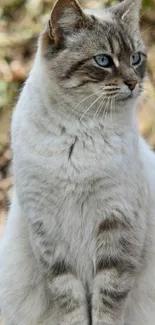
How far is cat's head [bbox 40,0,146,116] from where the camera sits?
2545 mm

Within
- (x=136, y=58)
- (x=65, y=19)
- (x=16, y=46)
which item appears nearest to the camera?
(x=65, y=19)

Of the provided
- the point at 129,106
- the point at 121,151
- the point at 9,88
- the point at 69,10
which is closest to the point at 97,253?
the point at 121,151

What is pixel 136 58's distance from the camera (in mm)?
2666

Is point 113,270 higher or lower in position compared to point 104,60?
lower

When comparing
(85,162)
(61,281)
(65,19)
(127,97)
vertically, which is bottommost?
(61,281)

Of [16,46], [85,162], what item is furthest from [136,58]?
[16,46]

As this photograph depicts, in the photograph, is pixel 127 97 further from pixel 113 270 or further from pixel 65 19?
pixel 113 270

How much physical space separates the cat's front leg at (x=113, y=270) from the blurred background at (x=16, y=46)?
6.24 feet

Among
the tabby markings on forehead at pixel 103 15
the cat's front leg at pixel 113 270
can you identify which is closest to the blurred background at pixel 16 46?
the tabby markings on forehead at pixel 103 15

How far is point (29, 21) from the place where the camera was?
4.67 m

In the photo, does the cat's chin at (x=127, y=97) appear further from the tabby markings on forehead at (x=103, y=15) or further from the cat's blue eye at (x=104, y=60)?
the tabby markings on forehead at (x=103, y=15)

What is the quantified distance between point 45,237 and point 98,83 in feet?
2.06

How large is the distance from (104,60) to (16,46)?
2220mm

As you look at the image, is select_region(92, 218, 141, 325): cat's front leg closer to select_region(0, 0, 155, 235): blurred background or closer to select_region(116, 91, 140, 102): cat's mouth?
select_region(116, 91, 140, 102): cat's mouth
